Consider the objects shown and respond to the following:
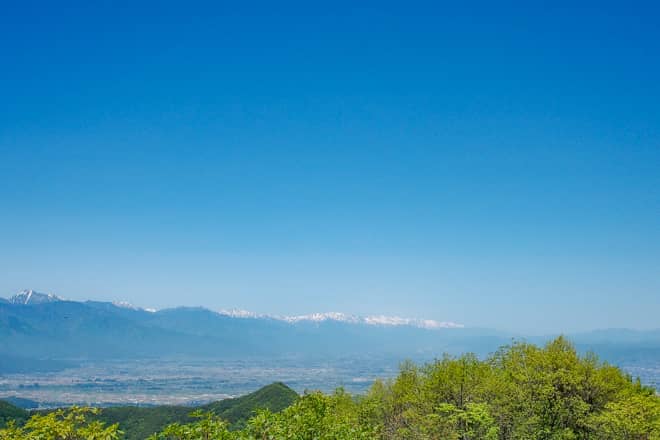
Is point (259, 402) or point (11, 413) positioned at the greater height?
point (259, 402)

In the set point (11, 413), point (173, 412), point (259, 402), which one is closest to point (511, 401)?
point (259, 402)

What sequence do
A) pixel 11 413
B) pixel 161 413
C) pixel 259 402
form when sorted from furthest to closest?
pixel 259 402, pixel 161 413, pixel 11 413

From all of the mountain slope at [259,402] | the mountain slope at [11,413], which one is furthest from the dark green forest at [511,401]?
the mountain slope at [11,413]

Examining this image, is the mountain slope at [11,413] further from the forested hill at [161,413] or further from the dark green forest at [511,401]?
the dark green forest at [511,401]

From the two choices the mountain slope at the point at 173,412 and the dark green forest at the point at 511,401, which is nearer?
the dark green forest at the point at 511,401

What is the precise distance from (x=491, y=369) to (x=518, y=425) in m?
6.56

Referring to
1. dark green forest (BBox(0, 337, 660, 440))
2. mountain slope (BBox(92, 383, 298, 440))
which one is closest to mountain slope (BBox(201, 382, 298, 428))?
mountain slope (BBox(92, 383, 298, 440))

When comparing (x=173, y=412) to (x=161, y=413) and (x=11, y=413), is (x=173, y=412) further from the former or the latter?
(x=11, y=413)

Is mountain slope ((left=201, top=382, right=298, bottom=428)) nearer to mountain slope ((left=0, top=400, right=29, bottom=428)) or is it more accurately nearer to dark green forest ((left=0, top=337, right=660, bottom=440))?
mountain slope ((left=0, top=400, right=29, bottom=428))

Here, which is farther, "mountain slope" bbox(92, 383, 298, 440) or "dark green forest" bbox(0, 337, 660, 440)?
"mountain slope" bbox(92, 383, 298, 440)

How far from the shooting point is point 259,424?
941 cm

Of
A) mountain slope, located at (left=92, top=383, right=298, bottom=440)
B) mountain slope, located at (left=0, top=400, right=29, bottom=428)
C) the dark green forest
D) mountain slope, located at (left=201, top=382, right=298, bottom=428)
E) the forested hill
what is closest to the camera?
the dark green forest

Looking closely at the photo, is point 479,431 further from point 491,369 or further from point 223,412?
point 223,412

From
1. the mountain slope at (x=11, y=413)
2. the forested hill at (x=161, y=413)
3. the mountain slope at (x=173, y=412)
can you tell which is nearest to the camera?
the mountain slope at (x=173, y=412)
